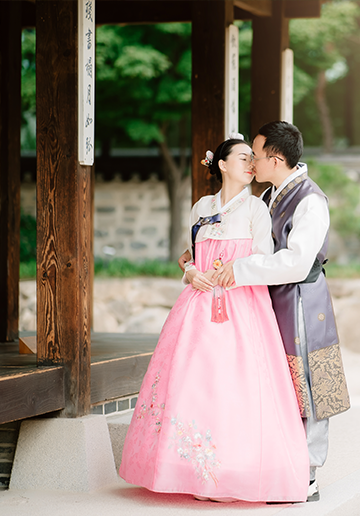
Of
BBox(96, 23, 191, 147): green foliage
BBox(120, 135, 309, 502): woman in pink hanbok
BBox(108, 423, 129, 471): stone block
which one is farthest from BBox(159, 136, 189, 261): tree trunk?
BBox(120, 135, 309, 502): woman in pink hanbok

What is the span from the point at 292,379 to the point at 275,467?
0.42m

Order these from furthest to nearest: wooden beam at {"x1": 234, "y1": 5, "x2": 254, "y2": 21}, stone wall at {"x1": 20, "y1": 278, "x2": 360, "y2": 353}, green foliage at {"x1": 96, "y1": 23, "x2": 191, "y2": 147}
Answer: green foliage at {"x1": 96, "y1": 23, "x2": 191, "y2": 147}
stone wall at {"x1": 20, "y1": 278, "x2": 360, "y2": 353}
wooden beam at {"x1": 234, "y1": 5, "x2": 254, "y2": 21}

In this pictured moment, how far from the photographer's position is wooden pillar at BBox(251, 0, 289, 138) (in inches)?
228

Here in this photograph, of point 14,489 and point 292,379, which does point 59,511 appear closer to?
point 14,489

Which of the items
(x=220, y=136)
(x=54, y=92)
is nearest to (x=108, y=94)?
(x=220, y=136)

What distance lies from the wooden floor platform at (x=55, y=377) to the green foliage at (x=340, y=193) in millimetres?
10210

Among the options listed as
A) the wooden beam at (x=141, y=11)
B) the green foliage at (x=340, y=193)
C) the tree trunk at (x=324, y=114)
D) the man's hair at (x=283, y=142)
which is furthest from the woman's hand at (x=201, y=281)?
the tree trunk at (x=324, y=114)

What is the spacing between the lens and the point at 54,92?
3906 millimetres

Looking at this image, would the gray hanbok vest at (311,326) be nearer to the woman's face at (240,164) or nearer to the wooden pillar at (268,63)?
the woman's face at (240,164)

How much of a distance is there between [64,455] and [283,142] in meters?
1.97

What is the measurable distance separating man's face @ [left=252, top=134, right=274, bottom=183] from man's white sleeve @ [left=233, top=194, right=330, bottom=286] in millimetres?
254

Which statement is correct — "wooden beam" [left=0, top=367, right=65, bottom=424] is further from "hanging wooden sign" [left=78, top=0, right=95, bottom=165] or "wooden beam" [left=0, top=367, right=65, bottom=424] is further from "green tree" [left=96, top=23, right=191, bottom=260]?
"green tree" [left=96, top=23, right=191, bottom=260]

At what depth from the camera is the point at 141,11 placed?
6.29m

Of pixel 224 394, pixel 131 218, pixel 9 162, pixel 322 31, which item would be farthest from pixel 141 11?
pixel 131 218
